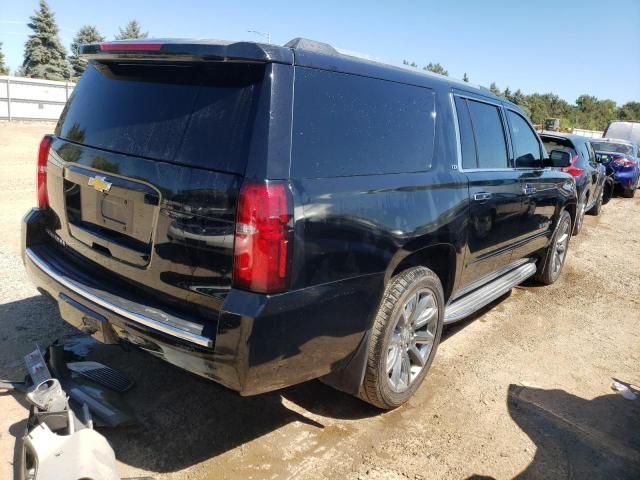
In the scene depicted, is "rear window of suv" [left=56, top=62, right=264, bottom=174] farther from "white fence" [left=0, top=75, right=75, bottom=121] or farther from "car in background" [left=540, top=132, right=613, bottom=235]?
"white fence" [left=0, top=75, right=75, bottom=121]

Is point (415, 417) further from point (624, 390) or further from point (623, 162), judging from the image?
point (623, 162)

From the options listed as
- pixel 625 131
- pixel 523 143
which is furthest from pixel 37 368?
pixel 625 131

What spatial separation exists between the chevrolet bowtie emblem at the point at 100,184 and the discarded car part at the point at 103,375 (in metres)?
1.19

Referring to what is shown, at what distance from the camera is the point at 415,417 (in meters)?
3.24

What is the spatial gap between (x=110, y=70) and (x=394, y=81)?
161 cm

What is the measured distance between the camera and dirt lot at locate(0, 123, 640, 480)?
2.74 meters

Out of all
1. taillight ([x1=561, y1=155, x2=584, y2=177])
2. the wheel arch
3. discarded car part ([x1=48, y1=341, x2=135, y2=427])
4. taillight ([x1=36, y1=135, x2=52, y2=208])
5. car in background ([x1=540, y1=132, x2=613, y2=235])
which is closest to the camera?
discarded car part ([x1=48, y1=341, x2=135, y2=427])

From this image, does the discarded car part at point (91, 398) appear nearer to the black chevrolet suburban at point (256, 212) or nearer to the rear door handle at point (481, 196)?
the black chevrolet suburban at point (256, 212)

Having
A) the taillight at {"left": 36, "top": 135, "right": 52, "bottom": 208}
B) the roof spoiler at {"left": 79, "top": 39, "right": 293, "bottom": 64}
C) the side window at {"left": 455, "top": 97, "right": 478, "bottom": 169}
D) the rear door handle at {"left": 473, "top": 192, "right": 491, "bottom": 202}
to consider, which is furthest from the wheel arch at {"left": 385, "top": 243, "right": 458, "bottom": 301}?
the taillight at {"left": 36, "top": 135, "right": 52, "bottom": 208}

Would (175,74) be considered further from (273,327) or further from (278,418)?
(278,418)

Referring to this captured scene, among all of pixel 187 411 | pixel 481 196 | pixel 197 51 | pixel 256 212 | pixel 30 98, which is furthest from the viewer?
pixel 30 98

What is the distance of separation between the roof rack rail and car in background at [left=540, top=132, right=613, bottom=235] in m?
6.57

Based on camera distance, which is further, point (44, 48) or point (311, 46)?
point (44, 48)

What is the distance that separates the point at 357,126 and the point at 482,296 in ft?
7.02
